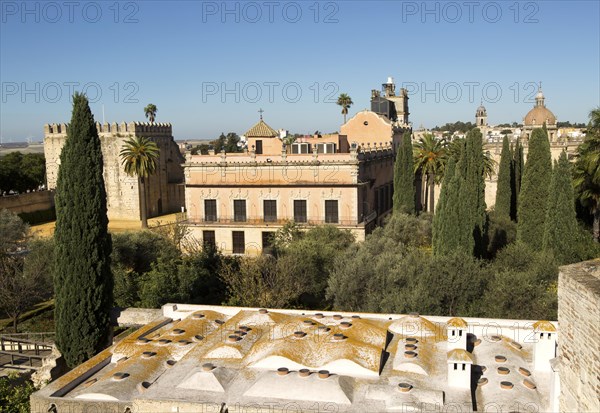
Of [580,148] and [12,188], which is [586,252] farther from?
[12,188]

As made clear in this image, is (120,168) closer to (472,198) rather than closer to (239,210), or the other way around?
(239,210)

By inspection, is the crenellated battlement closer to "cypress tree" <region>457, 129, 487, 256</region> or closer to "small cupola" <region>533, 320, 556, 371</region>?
"cypress tree" <region>457, 129, 487, 256</region>

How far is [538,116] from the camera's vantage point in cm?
5338

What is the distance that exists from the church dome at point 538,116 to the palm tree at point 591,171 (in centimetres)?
2659

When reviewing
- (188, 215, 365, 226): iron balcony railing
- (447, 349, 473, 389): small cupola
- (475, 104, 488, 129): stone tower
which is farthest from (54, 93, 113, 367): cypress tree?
(475, 104, 488, 129): stone tower

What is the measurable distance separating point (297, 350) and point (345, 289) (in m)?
8.62

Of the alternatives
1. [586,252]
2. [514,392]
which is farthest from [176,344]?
[586,252]

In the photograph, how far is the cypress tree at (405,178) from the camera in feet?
109

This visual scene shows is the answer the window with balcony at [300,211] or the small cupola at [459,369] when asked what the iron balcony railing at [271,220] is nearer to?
the window with balcony at [300,211]

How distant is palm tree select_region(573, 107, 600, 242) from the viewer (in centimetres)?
2466

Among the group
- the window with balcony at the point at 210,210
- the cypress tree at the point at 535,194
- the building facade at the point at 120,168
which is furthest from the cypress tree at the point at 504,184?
the building facade at the point at 120,168

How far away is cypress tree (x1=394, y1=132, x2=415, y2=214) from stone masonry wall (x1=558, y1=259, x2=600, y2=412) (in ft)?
86.7

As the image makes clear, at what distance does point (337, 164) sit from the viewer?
1233 inches

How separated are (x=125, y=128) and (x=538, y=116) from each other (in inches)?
1524
